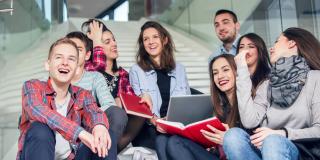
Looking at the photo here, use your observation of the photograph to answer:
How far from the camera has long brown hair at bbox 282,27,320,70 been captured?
1959mm

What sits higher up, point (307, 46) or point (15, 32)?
point (15, 32)

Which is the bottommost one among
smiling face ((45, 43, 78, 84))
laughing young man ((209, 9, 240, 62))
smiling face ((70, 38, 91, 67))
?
smiling face ((45, 43, 78, 84))

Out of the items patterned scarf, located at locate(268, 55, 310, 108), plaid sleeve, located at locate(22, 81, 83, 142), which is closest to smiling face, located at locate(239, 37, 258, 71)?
patterned scarf, located at locate(268, 55, 310, 108)

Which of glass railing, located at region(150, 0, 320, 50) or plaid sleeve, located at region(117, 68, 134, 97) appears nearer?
plaid sleeve, located at region(117, 68, 134, 97)

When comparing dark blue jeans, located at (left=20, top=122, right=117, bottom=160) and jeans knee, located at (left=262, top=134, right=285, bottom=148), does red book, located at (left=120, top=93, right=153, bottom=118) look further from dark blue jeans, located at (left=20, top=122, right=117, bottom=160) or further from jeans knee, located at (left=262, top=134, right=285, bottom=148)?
jeans knee, located at (left=262, top=134, right=285, bottom=148)

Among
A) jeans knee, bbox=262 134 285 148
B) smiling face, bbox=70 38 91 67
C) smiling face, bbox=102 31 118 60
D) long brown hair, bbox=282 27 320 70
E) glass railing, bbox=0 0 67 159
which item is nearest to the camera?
jeans knee, bbox=262 134 285 148

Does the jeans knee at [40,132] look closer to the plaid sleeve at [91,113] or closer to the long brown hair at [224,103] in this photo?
the plaid sleeve at [91,113]

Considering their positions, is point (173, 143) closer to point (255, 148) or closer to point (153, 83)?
point (255, 148)

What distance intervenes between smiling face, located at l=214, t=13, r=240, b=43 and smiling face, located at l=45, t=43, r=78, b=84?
1676 millimetres

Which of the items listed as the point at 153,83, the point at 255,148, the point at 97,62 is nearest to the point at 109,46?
the point at 97,62

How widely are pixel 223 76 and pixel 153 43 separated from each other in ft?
2.17

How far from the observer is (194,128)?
6.39ft

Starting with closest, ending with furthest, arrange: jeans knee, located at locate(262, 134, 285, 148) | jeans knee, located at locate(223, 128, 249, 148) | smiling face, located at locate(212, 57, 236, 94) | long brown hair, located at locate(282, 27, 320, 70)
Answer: jeans knee, located at locate(262, 134, 285, 148)
jeans knee, located at locate(223, 128, 249, 148)
long brown hair, located at locate(282, 27, 320, 70)
smiling face, located at locate(212, 57, 236, 94)

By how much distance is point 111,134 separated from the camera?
191 cm
